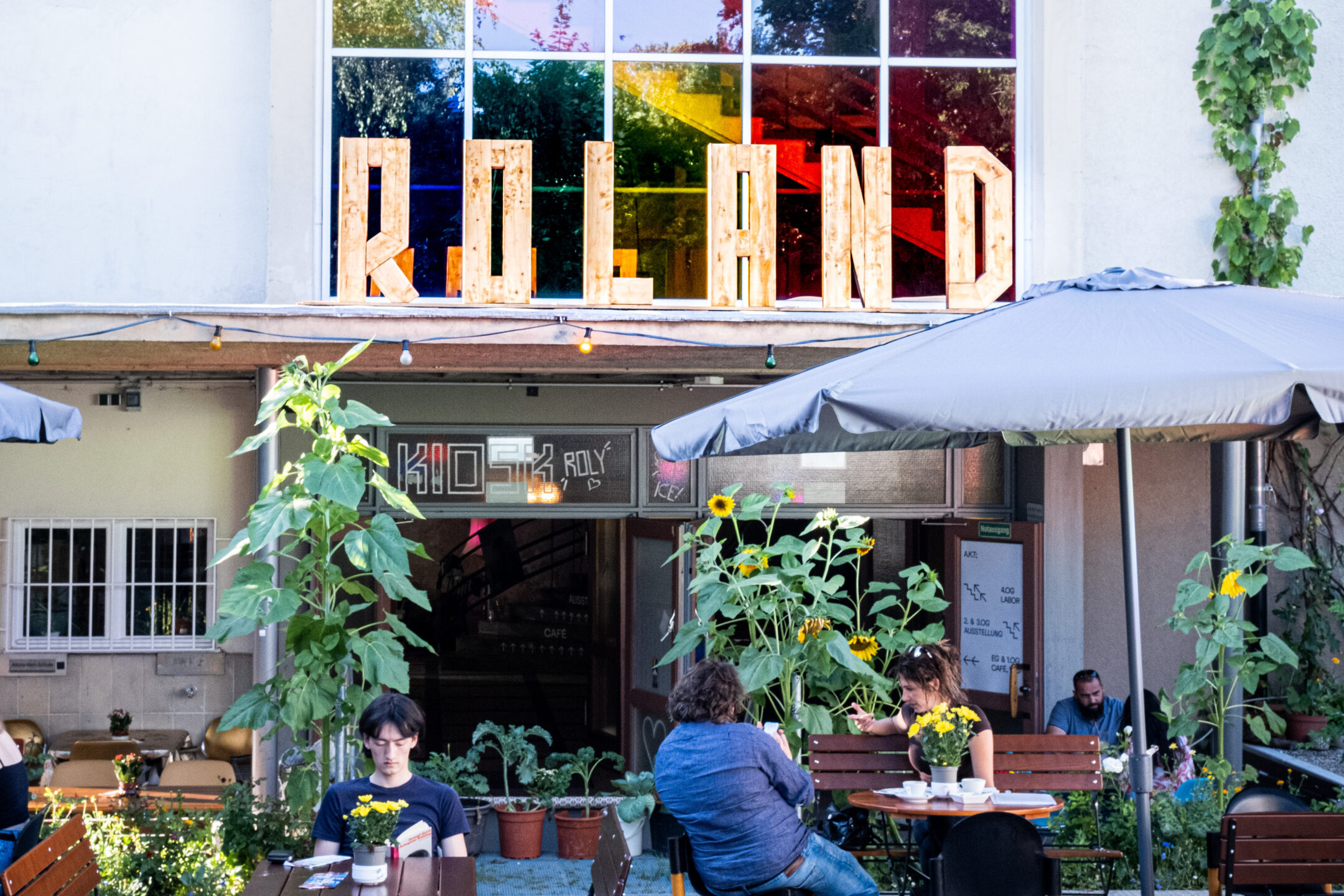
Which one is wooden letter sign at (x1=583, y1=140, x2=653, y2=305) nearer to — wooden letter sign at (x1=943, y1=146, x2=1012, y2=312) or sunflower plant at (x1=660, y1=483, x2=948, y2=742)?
sunflower plant at (x1=660, y1=483, x2=948, y2=742)

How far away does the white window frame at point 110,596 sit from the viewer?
28.0 ft

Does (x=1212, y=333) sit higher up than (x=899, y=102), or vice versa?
(x=899, y=102)

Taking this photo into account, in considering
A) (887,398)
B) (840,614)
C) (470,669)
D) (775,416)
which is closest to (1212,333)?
(887,398)

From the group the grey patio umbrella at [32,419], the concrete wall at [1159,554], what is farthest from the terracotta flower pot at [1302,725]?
the grey patio umbrella at [32,419]

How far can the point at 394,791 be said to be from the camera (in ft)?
14.3

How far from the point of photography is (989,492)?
9.12m

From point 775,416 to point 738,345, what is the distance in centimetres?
283

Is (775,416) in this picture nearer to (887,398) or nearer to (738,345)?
(887,398)

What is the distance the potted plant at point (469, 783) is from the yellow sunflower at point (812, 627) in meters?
2.10

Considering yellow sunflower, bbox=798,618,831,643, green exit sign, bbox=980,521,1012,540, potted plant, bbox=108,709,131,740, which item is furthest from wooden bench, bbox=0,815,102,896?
green exit sign, bbox=980,521,1012,540

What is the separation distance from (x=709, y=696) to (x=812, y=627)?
1604 mm

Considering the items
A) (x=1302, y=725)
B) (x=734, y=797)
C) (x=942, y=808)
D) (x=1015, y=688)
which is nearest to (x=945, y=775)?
(x=942, y=808)

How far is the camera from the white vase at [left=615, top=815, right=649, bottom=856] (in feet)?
22.4

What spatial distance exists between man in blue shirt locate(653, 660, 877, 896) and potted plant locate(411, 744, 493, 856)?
8.76 feet
